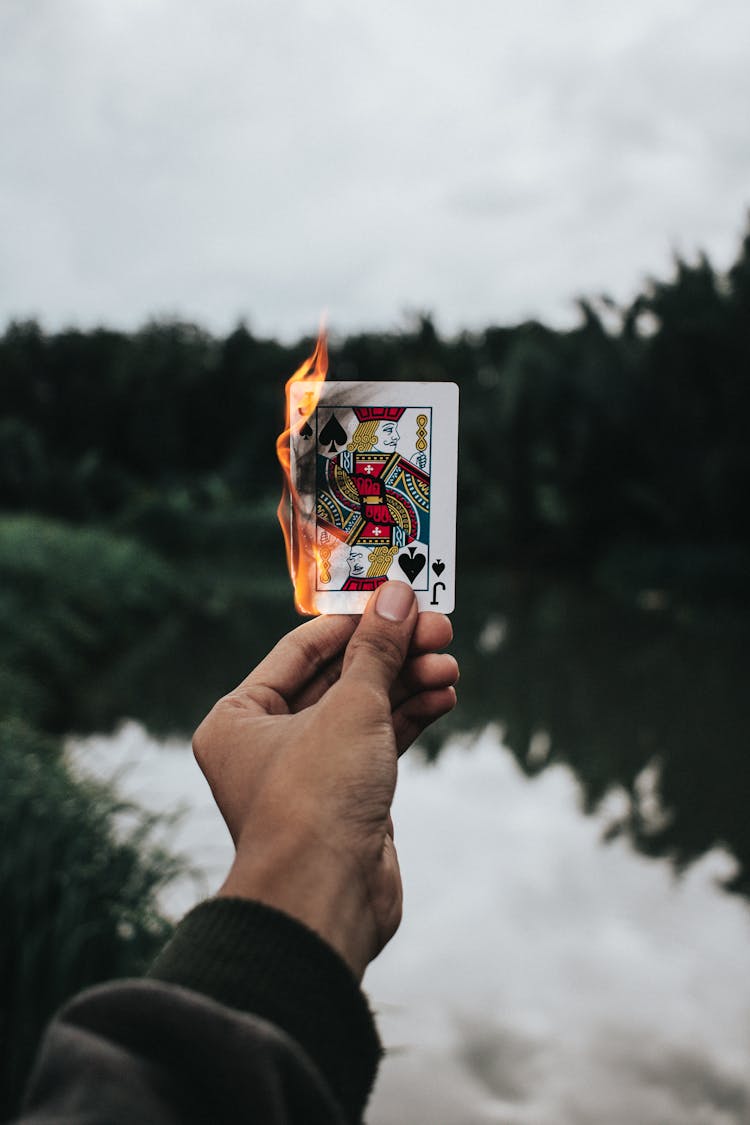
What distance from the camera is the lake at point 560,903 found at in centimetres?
369

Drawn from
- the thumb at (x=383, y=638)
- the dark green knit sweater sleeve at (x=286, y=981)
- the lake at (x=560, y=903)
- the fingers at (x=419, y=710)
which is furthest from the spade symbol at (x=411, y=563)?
the lake at (x=560, y=903)

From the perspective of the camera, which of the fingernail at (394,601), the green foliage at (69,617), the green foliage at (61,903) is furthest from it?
the green foliage at (69,617)

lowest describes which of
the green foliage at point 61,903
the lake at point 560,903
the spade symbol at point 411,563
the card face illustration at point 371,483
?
the lake at point 560,903

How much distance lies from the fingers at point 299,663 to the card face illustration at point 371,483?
0.08 metres

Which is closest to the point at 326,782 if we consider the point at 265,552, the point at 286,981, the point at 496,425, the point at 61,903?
the point at 286,981

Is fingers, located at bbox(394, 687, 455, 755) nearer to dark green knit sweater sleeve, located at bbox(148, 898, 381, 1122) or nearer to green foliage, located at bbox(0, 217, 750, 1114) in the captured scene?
dark green knit sweater sleeve, located at bbox(148, 898, 381, 1122)

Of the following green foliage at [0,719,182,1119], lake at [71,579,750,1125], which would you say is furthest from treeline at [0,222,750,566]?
green foliage at [0,719,182,1119]

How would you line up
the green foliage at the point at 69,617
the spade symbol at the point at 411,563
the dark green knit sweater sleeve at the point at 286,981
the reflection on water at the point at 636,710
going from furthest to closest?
the green foliage at the point at 69,617
the reflection on water at the point at 636,710
the spade symbol at the point at 411,563
the dark green knit sweater sleeve at the point at 286,981

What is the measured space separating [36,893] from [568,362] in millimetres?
21347

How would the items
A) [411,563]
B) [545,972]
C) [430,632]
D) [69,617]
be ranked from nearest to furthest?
1. [430,632]
2. [411,563]
3. [545,972]
4. [69,617]

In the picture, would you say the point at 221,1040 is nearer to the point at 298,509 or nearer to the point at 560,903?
the point at 298,509

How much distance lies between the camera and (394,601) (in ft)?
5.47

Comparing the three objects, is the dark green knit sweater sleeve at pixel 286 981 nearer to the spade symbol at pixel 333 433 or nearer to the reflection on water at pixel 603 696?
the spade symbol at pixel 333 433

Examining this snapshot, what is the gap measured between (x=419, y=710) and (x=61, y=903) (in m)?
1.89
